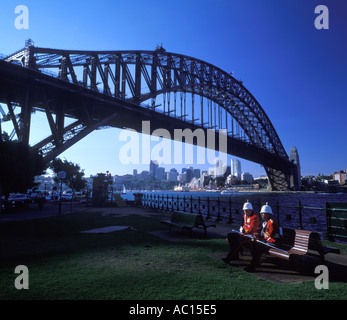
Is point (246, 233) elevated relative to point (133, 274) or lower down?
elevated

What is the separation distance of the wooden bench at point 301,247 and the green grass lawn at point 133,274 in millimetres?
676

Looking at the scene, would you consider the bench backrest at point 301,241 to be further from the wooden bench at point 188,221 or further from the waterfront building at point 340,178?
the waterfront building at point 340,178

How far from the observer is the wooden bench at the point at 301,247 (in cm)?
482

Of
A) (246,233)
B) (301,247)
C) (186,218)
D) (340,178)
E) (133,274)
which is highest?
(246,233)

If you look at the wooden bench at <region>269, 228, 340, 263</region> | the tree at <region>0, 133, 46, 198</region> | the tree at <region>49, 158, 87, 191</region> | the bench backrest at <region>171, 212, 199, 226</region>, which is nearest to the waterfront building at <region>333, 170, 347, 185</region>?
the tree at <region>49, 158, 87, 191</region>

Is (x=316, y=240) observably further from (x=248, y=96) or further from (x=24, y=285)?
(x=248, y=96)

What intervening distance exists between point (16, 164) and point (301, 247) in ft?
62.1

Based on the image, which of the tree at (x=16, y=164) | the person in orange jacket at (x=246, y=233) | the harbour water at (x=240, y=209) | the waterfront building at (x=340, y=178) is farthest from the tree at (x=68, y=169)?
the waterfront building at (x=340, y=178)

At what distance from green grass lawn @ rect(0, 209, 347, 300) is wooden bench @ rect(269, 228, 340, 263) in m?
0.68

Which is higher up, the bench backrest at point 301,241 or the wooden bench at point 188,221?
the bench backrest at point 301,241

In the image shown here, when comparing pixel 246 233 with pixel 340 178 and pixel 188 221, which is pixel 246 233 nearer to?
pixel 188 221

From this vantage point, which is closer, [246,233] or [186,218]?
[246,233]

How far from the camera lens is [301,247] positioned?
4.97 meters

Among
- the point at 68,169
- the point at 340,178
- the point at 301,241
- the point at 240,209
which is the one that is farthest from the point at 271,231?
the point at 340,178
